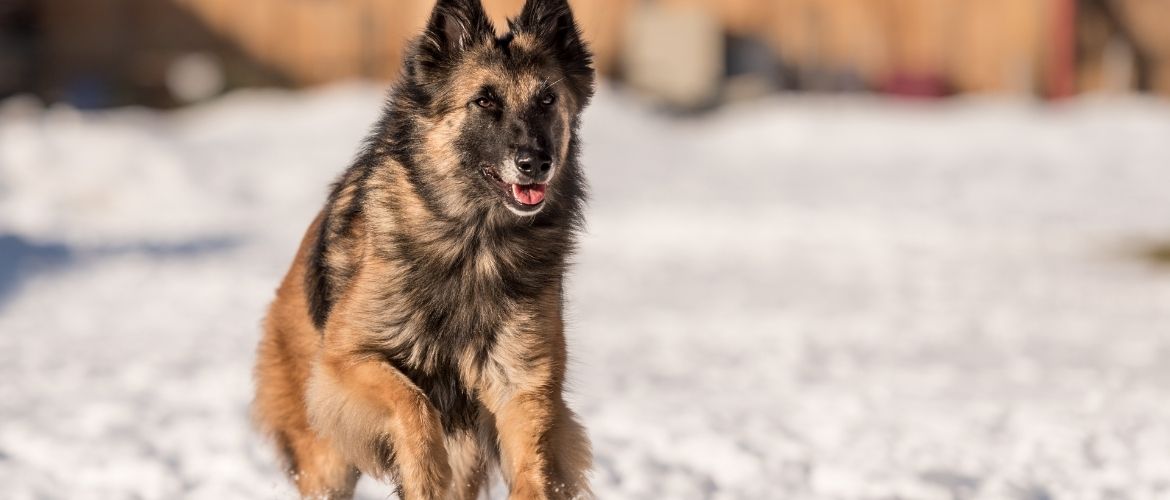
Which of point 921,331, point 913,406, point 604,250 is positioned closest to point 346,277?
point 913,406

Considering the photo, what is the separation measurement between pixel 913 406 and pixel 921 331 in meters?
2.84

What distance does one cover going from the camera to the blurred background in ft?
22.6

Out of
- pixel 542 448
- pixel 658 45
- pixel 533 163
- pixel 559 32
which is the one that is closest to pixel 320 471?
pixel 542 448

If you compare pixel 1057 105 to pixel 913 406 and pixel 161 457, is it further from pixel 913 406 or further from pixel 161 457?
pixel 161 457

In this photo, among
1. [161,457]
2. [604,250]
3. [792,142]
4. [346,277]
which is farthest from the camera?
[792,142]

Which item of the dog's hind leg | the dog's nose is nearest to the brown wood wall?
the dog's hind leg

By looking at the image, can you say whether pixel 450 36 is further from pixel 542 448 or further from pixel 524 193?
pixel 542 448

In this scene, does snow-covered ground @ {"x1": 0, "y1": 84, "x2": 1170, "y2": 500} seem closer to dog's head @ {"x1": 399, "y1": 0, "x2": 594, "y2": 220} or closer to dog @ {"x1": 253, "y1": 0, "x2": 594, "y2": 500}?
dog @ {"x1": 253, "y1": 0, "x2": 594, "y2": 500}

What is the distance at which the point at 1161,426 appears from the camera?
7.56 metres

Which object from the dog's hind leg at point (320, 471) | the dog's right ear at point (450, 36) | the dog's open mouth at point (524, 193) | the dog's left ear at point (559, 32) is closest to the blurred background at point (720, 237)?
the dog's hind leg at point (320, 471)

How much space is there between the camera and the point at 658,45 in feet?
76.1

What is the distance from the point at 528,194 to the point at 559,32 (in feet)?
2.18

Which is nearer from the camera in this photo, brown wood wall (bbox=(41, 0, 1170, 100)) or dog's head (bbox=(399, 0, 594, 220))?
dog's head (bbox=(399, 0, 594, 220))

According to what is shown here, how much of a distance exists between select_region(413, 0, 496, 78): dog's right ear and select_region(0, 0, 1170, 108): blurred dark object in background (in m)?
18.0
